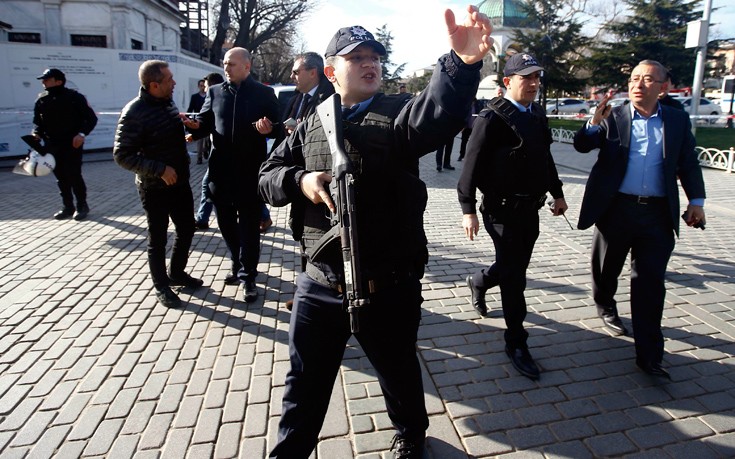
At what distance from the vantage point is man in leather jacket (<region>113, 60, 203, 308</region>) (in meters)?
4.45

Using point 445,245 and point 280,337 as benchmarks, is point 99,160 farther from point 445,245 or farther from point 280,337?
point 280,337

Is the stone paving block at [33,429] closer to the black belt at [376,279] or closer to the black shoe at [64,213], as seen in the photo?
the black belt at [376,279]

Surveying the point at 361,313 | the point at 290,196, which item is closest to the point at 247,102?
the point at 290,196

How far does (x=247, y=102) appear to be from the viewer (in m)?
4.82

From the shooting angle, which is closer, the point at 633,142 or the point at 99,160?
the point at 633,142

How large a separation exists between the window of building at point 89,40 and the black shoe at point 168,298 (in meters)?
21.0

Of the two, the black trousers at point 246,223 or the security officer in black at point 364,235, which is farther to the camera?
the black trousers at point 246,223

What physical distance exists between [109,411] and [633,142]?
3.95 metres

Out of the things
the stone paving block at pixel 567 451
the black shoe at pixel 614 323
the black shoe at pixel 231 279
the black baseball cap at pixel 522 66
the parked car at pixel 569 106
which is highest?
the parked car at pixel 569 106

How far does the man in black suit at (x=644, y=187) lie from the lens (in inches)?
138

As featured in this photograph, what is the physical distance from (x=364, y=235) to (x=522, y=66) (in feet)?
6.76

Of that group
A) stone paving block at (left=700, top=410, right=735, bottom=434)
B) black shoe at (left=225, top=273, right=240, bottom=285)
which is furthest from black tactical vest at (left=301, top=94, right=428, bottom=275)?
black shoe at (left=225, top=273, right=240, bottom=285)

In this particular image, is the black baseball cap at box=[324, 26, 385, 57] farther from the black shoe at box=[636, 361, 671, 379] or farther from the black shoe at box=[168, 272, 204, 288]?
the black shoe at box=[168, 272, 204, 288]

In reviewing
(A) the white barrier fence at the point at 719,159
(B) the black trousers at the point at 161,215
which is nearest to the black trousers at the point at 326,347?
(B) the black trousers at the point at 161,215
